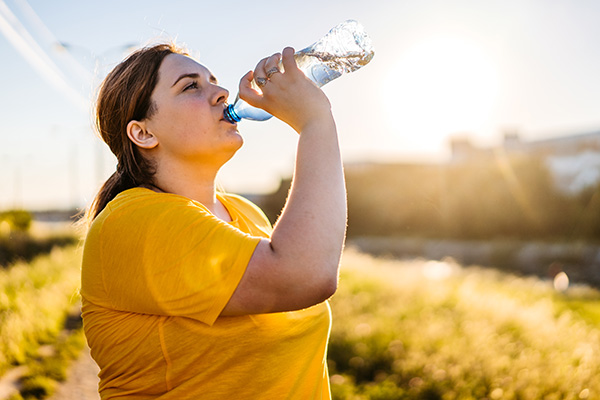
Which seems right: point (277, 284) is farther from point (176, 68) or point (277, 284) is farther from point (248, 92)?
point (176, 68)

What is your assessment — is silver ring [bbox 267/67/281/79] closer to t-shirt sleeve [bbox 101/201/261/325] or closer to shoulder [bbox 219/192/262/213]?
t-shirt sleeve [bbox 101/201/261/325]

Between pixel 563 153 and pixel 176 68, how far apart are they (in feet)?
139

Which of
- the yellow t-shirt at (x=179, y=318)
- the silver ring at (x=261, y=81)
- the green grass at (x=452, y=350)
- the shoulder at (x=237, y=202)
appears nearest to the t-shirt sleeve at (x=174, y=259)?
the yellow t-shirt at (x=179, y=318)

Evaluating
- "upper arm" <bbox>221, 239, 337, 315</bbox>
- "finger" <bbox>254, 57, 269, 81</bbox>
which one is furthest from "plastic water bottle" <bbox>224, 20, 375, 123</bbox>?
"upper arm" <bbox>221, 239, 337, 315</bbox>

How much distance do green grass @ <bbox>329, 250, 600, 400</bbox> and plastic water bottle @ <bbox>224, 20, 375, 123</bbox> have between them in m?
3.60

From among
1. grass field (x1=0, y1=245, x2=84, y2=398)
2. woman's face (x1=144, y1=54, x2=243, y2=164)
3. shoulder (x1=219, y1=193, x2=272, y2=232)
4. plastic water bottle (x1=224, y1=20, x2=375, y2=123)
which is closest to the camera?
woman's face (x1=144, y1=54, x2=243, y2=164)

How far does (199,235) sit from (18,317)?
7427 millimetres

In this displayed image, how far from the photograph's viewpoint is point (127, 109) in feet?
6.58

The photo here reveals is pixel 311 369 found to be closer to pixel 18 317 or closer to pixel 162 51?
pixel 162 51

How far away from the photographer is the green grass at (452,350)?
17.2 feet

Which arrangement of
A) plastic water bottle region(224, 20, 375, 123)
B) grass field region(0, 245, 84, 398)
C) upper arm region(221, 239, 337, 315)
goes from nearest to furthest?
upper arm region(221, 239, 337, 315) → plastic water bottle region(224, 20, 375, 123) → grass field region(0, 245, 84, 398)

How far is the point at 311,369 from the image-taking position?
1.87 metres

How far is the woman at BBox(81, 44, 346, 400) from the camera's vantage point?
1503 mm

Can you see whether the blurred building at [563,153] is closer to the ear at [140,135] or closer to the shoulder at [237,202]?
the shoulder at [237,202]
